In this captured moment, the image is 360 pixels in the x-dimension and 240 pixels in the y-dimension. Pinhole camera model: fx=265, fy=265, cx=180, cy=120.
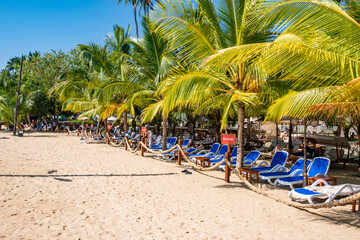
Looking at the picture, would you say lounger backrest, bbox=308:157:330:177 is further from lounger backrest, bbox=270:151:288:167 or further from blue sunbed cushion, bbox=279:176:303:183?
lounger backrest, bbox=270:151:288:167

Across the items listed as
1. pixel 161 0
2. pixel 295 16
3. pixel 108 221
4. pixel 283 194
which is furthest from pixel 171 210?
pixel 161 0

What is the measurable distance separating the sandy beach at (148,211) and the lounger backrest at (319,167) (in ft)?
2.60

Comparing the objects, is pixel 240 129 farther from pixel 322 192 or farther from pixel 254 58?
pixel 322 192

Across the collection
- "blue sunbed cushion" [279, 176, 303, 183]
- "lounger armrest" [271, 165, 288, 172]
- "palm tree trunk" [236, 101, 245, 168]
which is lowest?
"blue sunbed cushion" [279, 176, 303, 183]

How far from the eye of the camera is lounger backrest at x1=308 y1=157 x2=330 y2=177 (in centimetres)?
630

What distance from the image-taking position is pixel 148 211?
4648 millimetres

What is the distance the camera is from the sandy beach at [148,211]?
3760mm

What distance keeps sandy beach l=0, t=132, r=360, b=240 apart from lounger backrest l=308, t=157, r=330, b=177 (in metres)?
0.79

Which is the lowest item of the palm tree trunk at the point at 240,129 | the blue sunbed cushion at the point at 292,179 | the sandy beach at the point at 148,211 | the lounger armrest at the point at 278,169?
the sandy beach at the point at 148,211

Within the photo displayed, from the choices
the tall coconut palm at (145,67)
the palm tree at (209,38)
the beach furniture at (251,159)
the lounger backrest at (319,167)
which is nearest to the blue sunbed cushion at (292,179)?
the lounger backrest at (319,167)

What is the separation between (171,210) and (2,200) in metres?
3.12

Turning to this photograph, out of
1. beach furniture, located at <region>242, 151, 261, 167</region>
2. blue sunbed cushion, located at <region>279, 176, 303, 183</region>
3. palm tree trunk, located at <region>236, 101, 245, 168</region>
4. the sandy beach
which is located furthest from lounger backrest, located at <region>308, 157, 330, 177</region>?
beach furniture, located at <region>242, 151, 261, 167</region>

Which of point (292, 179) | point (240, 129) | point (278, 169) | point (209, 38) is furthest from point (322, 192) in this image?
point (209, 38)

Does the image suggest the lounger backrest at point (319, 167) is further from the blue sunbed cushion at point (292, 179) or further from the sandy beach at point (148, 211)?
the sandy beach at point (148, 211)
